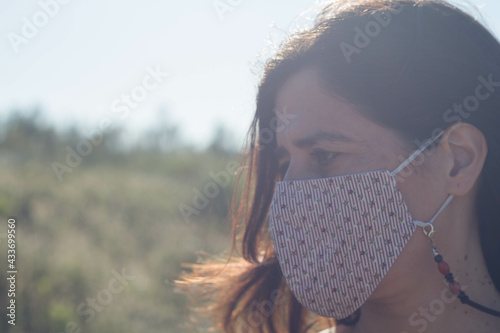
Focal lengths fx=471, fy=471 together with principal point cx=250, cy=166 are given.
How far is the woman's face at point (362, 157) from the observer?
1.73m

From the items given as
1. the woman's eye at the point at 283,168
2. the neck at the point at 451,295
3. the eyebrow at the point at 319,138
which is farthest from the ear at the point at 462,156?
the woman's eye at the point at 283,168

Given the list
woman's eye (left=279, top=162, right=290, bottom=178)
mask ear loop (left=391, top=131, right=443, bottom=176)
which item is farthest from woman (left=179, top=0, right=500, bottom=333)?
Result: woman's eye (left=279, top=162, right=290, bottom=178)

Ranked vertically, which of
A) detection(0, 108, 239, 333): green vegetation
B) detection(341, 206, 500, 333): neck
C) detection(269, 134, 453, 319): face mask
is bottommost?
detection(0, 108, 239, 333): green vegetation

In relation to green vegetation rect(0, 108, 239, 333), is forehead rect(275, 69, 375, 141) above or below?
above

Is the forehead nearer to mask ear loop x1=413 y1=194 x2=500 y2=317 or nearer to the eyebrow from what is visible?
the eyebrow

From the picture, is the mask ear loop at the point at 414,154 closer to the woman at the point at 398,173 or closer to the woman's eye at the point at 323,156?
the woman at the point at 398,173

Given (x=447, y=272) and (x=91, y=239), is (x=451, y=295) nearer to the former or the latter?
(x=447, y=272)

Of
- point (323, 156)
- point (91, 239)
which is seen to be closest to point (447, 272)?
point (323, 156)

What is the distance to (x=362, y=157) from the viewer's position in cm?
177

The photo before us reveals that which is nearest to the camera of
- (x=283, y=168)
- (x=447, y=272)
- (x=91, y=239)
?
(x=447, y=272)

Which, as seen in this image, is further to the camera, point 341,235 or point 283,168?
point 283,168

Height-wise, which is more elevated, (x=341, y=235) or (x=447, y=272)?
(x=341, y=235)

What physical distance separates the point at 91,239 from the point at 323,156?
5.62 metres

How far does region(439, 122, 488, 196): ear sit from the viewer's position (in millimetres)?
1702
